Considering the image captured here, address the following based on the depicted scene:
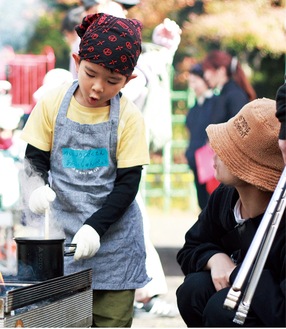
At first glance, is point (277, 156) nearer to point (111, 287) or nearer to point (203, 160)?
Result: point (111, 287)

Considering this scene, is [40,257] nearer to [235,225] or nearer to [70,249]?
[70,249]

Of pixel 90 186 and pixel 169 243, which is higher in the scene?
pixel 90 186

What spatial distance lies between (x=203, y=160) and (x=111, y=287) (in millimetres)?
4552

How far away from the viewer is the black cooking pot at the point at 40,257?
3.30m

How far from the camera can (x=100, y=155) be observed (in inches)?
145

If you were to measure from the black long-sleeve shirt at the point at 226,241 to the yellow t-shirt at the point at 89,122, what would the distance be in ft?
1.14

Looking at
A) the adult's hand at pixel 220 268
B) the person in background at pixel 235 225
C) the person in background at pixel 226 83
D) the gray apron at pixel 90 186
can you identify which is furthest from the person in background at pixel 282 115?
the person in background at pixel 226 83

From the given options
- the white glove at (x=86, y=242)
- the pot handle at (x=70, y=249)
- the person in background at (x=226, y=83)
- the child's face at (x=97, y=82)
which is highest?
the child's face at (x=97, y=82)

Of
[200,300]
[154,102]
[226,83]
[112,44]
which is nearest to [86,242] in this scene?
[200,300]

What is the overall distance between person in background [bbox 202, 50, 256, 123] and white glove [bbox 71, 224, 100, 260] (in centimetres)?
429

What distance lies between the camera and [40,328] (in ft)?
9.90

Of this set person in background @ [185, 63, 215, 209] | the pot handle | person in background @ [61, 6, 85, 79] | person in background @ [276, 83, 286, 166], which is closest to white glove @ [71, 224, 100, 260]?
the pot handle

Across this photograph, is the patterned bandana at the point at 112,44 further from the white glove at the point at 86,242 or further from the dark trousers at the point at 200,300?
the dark trousers at the point at 200,300

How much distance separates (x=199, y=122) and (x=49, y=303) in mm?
5319
